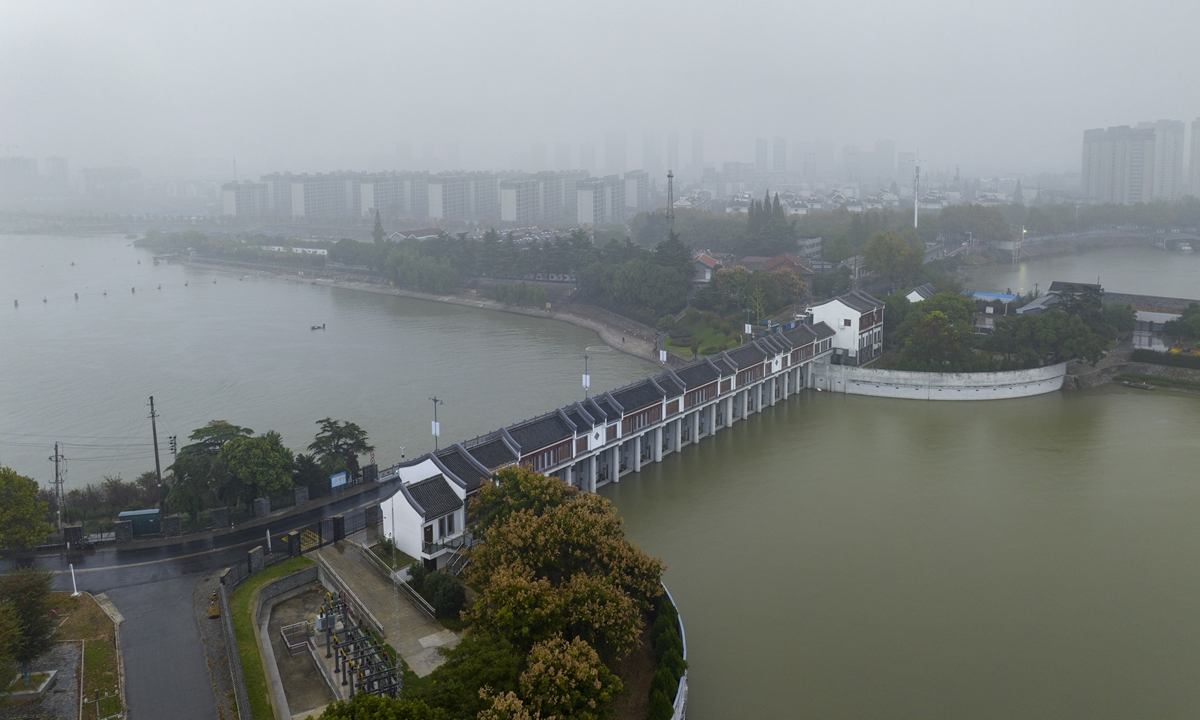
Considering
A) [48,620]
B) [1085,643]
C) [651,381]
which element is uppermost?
[651,381]

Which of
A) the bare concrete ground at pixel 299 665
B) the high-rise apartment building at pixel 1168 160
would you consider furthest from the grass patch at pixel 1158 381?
the high-rise apartment building at pixel 1168 160

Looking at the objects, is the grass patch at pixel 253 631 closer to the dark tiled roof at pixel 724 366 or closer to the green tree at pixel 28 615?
the green tree at pixel 28 615

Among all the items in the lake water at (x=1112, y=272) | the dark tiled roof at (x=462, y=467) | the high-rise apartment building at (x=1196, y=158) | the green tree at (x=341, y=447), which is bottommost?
the green tree at (x=341, y=447)

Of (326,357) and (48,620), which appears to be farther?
(326,357)

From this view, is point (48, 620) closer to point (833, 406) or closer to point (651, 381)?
point (651, 381)

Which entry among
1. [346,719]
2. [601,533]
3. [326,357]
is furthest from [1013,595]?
[326,357]

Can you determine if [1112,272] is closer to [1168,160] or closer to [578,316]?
[578,316]

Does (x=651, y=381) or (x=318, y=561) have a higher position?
(x=651, y=381)

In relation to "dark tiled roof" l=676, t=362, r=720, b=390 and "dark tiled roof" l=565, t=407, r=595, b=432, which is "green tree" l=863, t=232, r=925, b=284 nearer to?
"dark tiled roof" l=676, t=362, r=720, b=390
